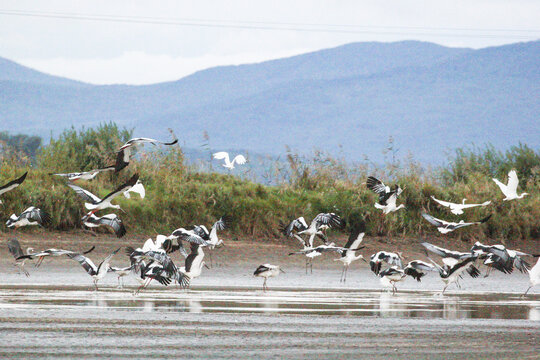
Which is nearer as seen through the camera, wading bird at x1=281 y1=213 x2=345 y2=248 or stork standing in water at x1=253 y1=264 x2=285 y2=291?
stork standing in water at x1=253 y1=264 x2=285 y2=291

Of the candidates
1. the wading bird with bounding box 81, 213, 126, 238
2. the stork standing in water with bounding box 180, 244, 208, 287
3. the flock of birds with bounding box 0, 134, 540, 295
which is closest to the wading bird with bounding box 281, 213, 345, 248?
the flock of birds with bounding box 0, 134, 540, 295

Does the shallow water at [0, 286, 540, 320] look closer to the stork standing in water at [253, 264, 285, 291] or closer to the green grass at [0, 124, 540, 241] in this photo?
the stork standing in water at [253, 264, 285, 291]

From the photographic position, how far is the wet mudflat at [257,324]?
894cm

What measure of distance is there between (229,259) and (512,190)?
17.4ft

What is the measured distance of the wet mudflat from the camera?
8.94 meters

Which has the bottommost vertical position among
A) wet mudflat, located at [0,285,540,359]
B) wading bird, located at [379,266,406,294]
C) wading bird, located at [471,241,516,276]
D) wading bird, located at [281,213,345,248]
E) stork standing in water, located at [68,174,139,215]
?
wet mudflat, located at [0,285,540,359]

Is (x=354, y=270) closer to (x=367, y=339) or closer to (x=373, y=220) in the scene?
(x=373, y=220)

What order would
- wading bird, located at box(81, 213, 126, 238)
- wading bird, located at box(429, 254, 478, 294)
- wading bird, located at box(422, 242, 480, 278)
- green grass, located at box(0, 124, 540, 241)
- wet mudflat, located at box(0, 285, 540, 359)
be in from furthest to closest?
1. green grass, located at box(0, 124, 540, 241)
2. wading bird, located at box(81, 213, 126, 238)
3. wading bird, located at box(422, 242, 480, 278)
4. wading bird, located at box(429, 254, 478, 294)
5. wet mudflat, located at box(0, 285, 540, 359)

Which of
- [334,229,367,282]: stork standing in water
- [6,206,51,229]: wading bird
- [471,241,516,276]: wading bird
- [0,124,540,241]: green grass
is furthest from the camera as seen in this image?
[0,124,540,241]: green grass

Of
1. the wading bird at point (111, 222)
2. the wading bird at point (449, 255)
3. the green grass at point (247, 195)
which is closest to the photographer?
the wading bird at point (449, 255)

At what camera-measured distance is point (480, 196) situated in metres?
21.1

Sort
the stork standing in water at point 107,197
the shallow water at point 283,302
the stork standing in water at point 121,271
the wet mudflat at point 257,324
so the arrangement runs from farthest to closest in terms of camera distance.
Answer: the stork standing in water at point 121,271, the stork standing in water at point 107,197, the shallow water at point 283,302, the wet mudflat at point 257,324

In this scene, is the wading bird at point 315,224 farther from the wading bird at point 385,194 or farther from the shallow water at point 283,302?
the shallow water at point 283,302

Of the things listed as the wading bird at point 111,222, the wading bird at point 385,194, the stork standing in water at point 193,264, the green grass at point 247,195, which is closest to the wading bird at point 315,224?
the wading bird at point 385,194
